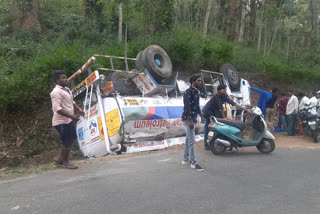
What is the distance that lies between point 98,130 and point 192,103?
119 inches

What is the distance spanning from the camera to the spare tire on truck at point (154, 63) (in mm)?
8508

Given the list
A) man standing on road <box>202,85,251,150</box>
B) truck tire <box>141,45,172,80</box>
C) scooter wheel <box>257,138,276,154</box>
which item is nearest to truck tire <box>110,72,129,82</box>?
truck tire <box>141,45,172,80</box>

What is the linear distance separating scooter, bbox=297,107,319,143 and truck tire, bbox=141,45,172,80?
4693 millimetres

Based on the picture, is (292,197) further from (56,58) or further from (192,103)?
(56,58)

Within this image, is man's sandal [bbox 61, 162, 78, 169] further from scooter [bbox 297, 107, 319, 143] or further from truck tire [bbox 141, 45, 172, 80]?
scooter [bbox 297, 107, 319, 143]

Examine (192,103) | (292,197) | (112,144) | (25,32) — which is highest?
(25,32)

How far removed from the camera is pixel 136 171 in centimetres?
498

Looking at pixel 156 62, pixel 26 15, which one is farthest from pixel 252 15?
pixel 156 62

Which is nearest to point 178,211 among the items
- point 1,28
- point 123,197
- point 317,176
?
point 123,197

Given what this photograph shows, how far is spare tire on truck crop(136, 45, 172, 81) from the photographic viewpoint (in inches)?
335

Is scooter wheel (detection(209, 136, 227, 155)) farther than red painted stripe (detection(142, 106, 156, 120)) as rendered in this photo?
No

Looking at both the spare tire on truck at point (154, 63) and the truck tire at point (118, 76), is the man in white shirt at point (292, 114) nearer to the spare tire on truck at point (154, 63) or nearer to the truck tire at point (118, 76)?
the spare tire on truck at point (154, 63)

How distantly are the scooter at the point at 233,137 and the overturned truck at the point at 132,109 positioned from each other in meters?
1.68

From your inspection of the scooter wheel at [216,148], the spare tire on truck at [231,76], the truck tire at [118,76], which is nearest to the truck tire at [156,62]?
the truck tire at [118,76]
